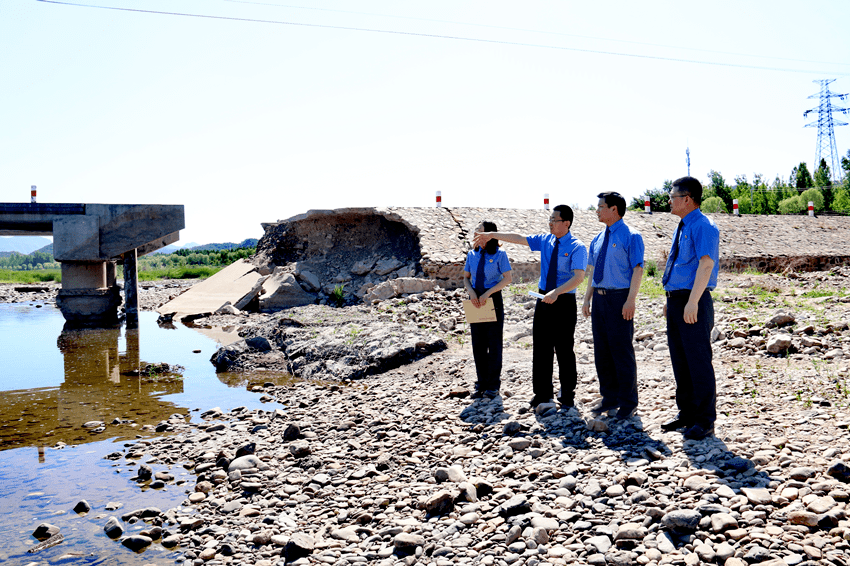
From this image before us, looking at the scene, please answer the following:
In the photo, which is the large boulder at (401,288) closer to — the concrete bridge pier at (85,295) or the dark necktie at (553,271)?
the concrete bridge pier at (85,295)

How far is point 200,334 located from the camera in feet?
48.5

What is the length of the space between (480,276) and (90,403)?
5756 mm

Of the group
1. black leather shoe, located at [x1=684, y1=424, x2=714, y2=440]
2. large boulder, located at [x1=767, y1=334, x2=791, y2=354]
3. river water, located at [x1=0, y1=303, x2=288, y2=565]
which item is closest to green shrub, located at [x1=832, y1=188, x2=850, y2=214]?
large boulder, located at [x1=767, y1=334, x2=791, y2=354]

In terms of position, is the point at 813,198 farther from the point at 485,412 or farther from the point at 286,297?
the point at 485,412

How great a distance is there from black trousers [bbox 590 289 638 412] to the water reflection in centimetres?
512

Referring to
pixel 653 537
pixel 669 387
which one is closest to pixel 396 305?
pixel 669 387

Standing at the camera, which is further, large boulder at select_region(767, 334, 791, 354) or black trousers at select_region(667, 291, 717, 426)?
large boulder at select_region(767, 334, 791, 354)

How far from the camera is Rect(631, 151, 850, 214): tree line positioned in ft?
110

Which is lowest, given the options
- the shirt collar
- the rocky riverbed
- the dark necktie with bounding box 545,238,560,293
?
the rocky riverbed

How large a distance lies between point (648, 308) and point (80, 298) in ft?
47.8

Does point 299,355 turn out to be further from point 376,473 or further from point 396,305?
point 376,473

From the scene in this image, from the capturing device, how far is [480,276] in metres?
6.37

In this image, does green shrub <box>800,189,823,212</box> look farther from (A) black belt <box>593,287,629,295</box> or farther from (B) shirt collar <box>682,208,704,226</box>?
(B) shirt collar <box>682,208,704,226</box>

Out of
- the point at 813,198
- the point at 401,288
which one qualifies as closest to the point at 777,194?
the point at 813,198
